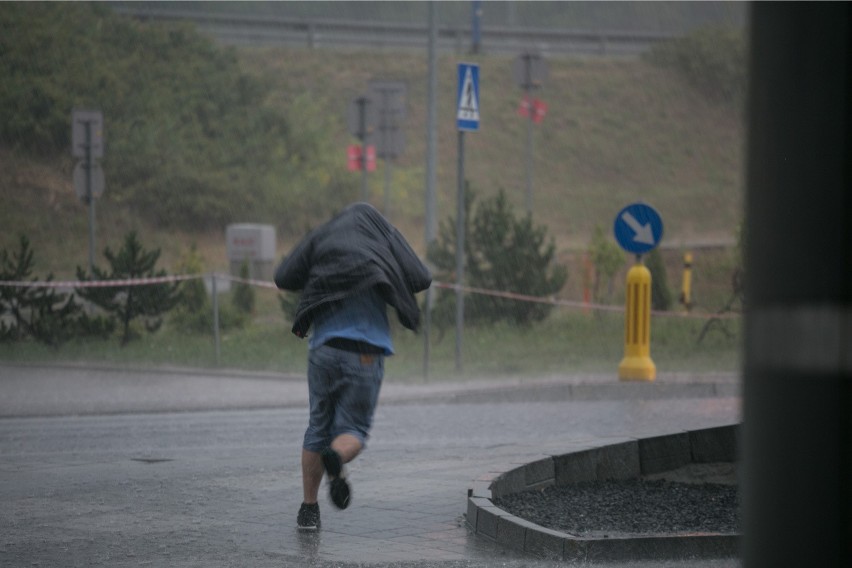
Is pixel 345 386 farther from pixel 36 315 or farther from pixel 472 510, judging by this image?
pixel 36 315

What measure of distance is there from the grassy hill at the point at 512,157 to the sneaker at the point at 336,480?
3010cm

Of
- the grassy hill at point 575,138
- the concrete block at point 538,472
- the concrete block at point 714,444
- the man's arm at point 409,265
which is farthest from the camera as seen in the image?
the grassy hill at point 575,138

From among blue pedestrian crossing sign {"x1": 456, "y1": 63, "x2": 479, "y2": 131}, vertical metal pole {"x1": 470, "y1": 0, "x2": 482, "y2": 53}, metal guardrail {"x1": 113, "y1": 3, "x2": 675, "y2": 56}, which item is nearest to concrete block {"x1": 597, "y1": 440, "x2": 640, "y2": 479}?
blue pedestrian crossing sign {"x1": 456, "y1": 63, "x2": 479, "y2": 131}

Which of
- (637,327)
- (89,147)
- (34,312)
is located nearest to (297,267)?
(637,327)

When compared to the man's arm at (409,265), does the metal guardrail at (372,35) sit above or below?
above

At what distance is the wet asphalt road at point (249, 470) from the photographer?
631cm

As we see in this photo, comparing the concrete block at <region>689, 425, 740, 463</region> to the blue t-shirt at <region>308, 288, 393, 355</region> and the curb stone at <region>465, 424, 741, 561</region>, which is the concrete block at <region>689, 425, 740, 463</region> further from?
the blue t-shirt at <region>308, 288, 393, 355</region>

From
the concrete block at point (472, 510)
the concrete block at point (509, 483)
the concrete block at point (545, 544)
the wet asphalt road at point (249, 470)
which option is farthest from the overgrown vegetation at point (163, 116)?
the concrete block at point (545, 544)

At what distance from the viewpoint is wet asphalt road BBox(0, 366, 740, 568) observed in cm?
631

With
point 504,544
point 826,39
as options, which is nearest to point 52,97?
point 504,544

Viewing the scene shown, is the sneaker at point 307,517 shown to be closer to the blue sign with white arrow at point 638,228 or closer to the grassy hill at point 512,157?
the blue sign with white arrow at point 638,228

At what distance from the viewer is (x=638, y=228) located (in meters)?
15.4

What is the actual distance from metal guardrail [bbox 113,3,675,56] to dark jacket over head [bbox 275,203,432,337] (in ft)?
141

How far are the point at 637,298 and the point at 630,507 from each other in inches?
328
